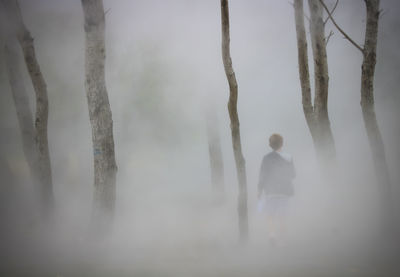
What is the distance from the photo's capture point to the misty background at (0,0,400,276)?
6957mm

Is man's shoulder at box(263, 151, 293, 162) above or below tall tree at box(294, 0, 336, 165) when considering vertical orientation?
below

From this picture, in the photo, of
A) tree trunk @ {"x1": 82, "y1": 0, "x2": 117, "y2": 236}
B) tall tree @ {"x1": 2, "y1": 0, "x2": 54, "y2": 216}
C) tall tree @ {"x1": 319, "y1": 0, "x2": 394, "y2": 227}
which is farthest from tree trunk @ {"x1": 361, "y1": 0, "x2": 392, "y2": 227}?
tall tree @ {"x1": 2, "y1": 0, "x2": 54, "y2": 216}

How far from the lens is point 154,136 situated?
50.9 feet

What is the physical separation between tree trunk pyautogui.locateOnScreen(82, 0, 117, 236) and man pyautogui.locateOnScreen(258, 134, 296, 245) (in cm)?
276

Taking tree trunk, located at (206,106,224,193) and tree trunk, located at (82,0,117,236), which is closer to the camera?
tree trunk, located at (82,0,117,236)

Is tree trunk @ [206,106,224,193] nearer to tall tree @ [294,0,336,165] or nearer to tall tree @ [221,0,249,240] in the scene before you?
tall tree @ [294,0,336,165]

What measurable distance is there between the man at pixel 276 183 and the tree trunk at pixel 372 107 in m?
1.50

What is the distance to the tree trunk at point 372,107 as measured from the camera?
5.34 meters

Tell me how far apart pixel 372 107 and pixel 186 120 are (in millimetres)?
10520

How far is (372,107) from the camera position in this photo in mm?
5383

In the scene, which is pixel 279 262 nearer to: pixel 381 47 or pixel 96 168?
pixel 96 168

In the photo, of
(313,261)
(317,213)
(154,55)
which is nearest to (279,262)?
(313,261)

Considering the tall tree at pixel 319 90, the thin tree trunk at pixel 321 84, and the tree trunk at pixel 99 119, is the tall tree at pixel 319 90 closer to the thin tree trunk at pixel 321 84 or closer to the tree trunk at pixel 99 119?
the thin tree trunk at pixel 321 84

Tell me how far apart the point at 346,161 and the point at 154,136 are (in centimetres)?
915
